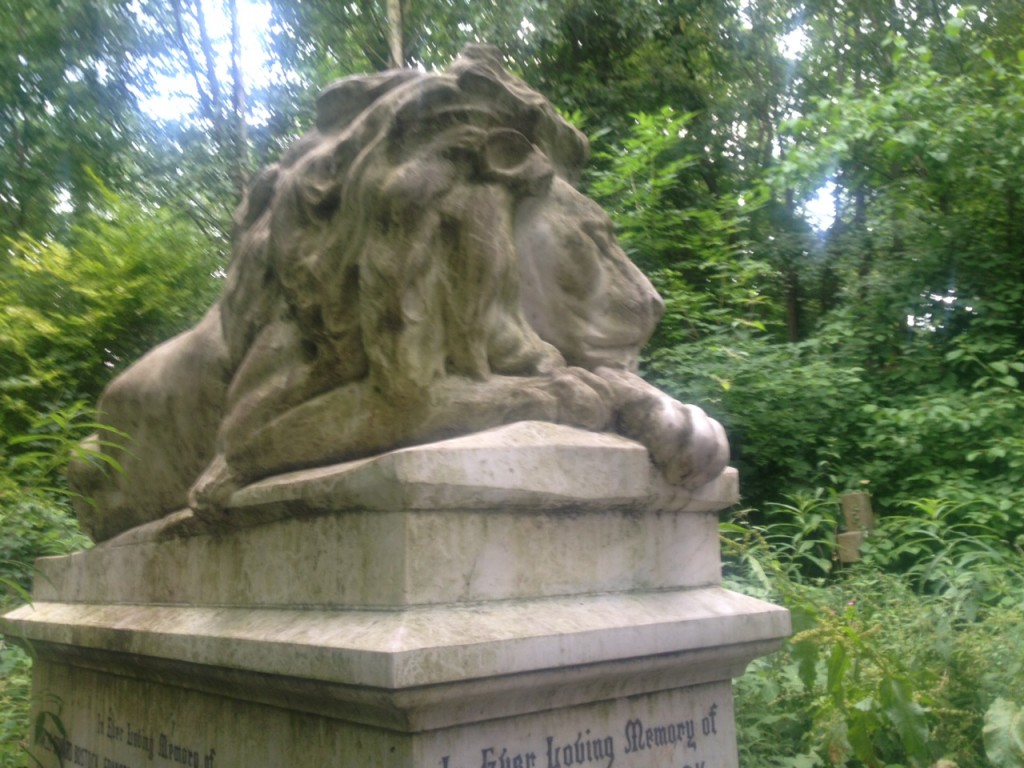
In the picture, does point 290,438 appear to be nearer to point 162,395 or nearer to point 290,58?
point 162,395

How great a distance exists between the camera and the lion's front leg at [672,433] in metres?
2.46

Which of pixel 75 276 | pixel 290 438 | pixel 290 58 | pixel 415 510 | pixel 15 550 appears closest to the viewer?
pixel 415 510

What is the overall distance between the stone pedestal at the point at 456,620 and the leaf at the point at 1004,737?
28.1 inches

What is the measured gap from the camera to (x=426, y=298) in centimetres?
234

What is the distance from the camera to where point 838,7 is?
36.0ft

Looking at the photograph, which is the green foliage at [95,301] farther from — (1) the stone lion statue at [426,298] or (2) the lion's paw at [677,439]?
(2) the lion's paw at [677,439]

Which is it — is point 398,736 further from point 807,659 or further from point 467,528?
point 807,659

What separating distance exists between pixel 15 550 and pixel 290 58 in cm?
708

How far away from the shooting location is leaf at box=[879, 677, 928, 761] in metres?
2.86

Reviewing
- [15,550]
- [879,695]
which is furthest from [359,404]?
[15,550]

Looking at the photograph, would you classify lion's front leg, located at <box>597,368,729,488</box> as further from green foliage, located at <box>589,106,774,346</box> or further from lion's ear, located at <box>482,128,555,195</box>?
green foliage, located at <box>589,106,774,346</box>

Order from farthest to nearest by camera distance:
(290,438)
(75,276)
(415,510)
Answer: (75,276), (290,438), (415,510)

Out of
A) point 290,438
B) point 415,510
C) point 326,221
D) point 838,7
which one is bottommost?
point 415,510

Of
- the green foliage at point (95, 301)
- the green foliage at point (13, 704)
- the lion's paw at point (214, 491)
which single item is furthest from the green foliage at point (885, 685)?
the green foliage at point (95, 301)
